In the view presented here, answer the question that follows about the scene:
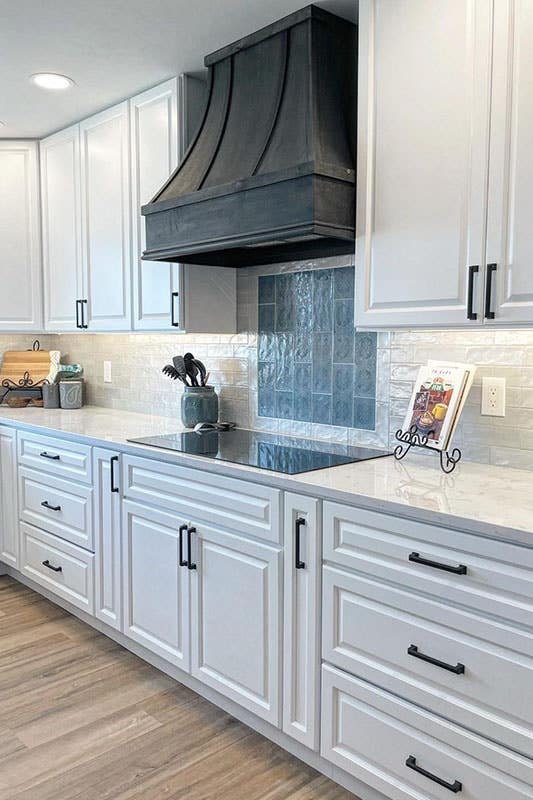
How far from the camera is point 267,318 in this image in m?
2.79

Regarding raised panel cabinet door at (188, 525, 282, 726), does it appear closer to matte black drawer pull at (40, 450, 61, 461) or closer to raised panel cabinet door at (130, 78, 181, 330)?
matte black drawer pull at (40, 450, 61, 461)

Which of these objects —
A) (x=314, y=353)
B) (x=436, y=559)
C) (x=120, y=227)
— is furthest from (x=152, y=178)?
(x=436, y=559)

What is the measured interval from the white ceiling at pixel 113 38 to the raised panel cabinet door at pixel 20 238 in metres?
0.58

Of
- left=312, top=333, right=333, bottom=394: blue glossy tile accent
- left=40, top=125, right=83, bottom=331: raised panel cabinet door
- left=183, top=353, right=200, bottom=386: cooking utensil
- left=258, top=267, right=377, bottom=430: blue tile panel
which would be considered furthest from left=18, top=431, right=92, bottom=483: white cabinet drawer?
left=312, top=333, right=333, bottom=394: blue glossy tile accent

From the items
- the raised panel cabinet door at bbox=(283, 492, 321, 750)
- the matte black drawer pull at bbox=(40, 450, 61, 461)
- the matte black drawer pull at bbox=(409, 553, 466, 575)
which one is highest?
the matte black drawer pull at bbox=(40, 450, 61, 461)

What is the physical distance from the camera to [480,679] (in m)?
1.48

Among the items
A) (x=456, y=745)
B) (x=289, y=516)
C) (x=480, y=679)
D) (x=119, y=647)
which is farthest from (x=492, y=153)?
(x=119, y=647)

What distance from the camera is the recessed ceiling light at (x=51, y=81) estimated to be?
2719mm

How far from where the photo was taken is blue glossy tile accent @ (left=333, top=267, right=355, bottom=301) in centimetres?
246

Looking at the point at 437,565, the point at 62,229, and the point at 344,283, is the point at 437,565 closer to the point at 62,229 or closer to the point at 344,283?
the point at 344,283

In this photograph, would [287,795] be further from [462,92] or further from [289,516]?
[462,92]

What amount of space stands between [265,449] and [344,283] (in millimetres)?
709

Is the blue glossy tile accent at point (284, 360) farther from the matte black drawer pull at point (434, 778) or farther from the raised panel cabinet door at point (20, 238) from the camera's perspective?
the raised panel cabinet door at point (20, 238)

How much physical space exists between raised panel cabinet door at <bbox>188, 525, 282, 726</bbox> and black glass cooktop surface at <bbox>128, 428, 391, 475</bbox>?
0.26 m
